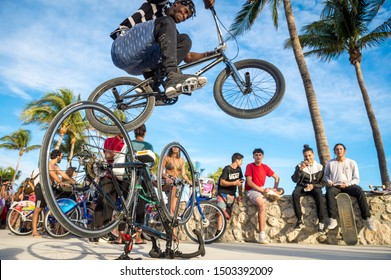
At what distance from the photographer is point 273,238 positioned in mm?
6879

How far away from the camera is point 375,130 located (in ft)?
48.4

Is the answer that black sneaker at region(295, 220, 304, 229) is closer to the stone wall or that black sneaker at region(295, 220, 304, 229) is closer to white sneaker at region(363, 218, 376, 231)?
the stone wall

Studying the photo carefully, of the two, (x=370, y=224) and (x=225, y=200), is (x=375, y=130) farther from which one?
(x=225, y=200)

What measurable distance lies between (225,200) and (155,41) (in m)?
4.84

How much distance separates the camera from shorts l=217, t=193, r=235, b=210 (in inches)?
272

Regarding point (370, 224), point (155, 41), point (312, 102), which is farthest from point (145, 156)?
point (312, 102)

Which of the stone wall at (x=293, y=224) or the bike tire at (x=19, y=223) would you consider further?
the bike tire at (x=19, y=223)

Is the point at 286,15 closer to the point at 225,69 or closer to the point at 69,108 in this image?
the point at 225,69

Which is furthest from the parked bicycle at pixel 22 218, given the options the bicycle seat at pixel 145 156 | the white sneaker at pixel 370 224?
the white sneaker at pixel 370 224

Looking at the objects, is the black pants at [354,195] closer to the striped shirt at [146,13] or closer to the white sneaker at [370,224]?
the white sneaker at [370,224]

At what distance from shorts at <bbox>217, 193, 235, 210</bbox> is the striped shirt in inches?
188

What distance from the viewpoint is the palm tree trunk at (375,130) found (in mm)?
13359

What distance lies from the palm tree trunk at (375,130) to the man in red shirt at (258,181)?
833 centimetres
